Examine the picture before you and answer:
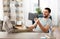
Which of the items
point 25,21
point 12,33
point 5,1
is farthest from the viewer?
point 25,21

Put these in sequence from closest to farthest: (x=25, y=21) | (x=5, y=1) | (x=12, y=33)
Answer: (x=12, y=33) < (x=5, y=1) < (x=25, y=21)

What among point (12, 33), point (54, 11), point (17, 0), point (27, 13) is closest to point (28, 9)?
point (27, 13)

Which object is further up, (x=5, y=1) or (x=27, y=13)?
(x=5, y=1)

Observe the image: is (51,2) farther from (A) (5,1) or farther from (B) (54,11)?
(A) (5,1)

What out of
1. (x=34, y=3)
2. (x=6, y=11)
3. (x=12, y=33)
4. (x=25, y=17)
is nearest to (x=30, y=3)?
(x=34, y=3)

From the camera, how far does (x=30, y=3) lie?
736 cm

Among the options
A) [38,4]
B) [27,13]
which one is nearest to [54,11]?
[38,4]

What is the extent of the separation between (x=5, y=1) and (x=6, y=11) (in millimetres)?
461

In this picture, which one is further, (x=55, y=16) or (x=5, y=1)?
Answer: (x=55, y=16)

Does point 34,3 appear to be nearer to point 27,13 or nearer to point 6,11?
point 27,13

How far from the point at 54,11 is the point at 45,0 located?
2.36ft

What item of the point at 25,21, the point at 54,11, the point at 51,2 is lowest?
the point at 25,21

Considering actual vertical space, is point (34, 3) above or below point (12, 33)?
above

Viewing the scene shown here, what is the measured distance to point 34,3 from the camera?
7.41 meters
